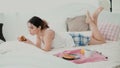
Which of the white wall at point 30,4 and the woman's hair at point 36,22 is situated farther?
the white wall at point 30,4

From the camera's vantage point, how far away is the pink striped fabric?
3271mm

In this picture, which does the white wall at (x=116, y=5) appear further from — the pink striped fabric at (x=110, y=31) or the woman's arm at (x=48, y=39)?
the woman's arm at (x=48, y=39)

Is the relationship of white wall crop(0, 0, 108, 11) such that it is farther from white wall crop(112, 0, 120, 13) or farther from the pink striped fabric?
the pink striped fabric

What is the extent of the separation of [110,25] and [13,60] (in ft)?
6.75

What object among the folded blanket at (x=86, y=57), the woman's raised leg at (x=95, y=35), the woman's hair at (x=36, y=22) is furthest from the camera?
the woman's raised leg at (x=95, y=35)

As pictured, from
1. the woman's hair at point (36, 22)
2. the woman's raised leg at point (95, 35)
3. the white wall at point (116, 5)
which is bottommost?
the woman's raised leg at point (95, 35)

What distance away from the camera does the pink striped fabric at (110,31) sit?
3.27 meters

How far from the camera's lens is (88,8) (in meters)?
3.92

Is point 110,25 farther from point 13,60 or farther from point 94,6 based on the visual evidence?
point 13,60

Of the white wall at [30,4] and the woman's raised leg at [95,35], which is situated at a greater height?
the white wall at [30,4]

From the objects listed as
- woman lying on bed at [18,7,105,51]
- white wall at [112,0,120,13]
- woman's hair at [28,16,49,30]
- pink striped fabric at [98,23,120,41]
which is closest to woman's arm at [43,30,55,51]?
woman lying on bed at [18,7,105,51]

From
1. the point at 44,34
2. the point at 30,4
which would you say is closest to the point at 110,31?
the point at 44,34

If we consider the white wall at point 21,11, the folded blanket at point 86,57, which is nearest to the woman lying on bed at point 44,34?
the folded blanket at point 86,57

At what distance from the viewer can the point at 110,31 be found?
3305 millimetres
